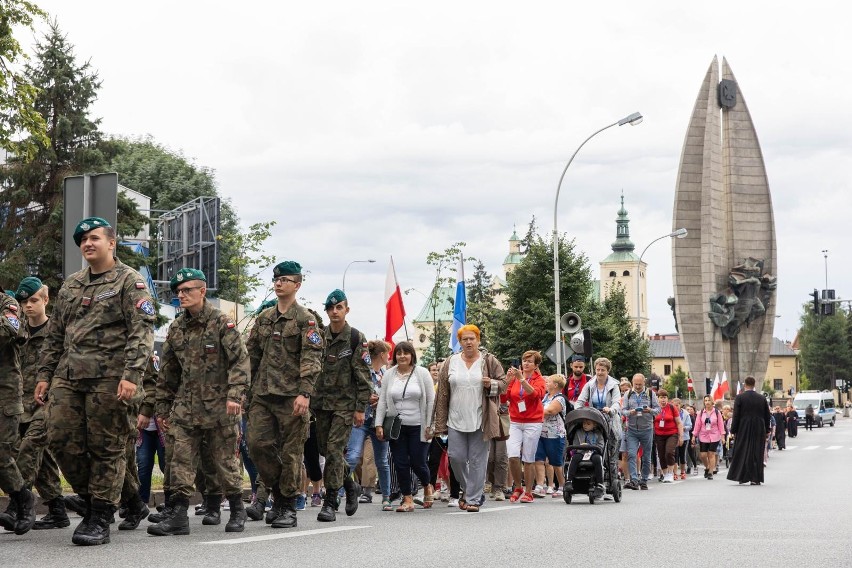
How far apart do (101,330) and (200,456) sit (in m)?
1.60

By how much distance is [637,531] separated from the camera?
10.7 metres

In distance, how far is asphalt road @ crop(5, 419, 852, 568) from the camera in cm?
804

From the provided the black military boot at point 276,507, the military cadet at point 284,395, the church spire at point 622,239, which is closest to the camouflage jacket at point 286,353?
the military cadet at point 284,395

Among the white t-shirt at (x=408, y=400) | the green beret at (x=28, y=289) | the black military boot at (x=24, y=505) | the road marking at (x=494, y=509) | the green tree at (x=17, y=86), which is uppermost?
the green tree at (x=17, y=86)

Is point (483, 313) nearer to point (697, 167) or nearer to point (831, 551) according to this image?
point (697, 167)

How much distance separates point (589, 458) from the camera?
50.2ft

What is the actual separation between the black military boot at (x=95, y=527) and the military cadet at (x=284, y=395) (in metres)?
1.87

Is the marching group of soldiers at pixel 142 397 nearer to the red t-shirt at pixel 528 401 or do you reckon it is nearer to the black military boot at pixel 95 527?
the black military boot at pixel 95 527

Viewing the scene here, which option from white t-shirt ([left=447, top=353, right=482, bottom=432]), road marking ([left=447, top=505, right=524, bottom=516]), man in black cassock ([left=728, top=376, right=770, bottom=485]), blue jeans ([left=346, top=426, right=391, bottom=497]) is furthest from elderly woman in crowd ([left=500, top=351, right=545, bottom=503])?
man in black cassock ([left=728, top=376, right=770, bottom=485])

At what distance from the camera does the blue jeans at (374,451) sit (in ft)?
46.2

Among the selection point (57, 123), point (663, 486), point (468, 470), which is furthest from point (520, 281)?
point (468, 470)

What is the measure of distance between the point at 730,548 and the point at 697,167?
57.9m

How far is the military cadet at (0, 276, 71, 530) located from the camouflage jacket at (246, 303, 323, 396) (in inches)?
67.3

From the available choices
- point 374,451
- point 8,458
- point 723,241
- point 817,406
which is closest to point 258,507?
point 8,458
